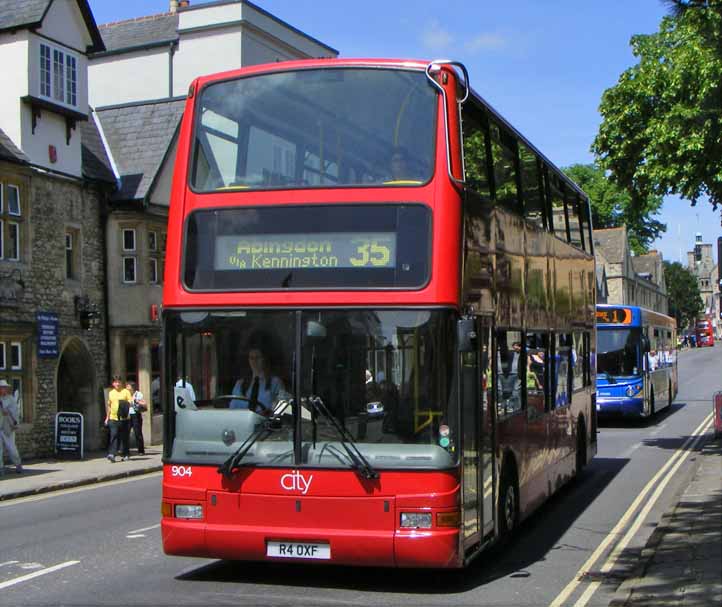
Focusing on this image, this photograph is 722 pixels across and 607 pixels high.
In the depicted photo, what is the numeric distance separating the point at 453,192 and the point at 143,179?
20433 mm

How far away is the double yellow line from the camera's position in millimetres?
8664

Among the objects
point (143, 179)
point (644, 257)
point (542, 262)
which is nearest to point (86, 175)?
point (143, 179)

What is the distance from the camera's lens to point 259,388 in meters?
8.53

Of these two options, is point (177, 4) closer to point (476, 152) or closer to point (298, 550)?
point (476, 152)

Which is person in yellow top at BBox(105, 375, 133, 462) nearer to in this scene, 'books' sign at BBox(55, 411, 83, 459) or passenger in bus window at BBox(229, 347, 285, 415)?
'books' sign at BBox(55, 411, 83, 459)

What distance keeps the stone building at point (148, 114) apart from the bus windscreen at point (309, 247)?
1859 cm

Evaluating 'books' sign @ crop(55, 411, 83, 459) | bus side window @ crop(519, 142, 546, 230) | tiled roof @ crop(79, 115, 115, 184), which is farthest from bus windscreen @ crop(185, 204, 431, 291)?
tiled roof @ crop(79, 115, 115, 184)

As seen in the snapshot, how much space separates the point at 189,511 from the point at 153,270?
20236mm

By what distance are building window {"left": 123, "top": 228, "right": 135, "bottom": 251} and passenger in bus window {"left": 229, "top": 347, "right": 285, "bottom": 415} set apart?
19442 millimetres

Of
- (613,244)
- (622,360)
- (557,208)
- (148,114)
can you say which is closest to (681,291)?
(613,244)

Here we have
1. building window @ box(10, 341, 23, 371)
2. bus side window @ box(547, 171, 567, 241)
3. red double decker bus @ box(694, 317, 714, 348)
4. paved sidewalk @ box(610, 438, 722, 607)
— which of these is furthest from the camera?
red double decker bus @ box(694, 317, 714, 348)

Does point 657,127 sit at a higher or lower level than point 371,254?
higher

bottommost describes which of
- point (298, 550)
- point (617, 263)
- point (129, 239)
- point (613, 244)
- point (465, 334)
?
point (298, 550)

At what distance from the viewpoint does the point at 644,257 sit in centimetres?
12475
